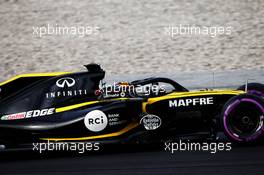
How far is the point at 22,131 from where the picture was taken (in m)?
8.21

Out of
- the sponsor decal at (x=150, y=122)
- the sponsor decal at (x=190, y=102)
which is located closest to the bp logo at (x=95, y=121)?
the sponsor decal at (x=150, y=122)

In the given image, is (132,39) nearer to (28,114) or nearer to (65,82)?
(65,82)

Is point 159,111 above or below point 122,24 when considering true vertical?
below

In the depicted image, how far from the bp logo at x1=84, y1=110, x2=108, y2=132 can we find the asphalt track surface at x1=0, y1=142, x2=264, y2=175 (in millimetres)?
358

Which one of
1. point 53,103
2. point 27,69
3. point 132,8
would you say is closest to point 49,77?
point 53,103

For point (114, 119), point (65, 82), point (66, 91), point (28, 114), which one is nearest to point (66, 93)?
point (66, 91)

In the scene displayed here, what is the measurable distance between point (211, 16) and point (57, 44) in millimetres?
4778

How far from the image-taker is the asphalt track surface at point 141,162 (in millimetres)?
6551

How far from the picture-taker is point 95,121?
8.15 m

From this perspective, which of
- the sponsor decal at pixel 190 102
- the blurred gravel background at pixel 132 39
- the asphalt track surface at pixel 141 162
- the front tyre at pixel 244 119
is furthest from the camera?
the blurred gravel background at pixel 132 39

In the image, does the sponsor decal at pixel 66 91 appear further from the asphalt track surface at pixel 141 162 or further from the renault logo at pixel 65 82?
the asphalt track surface at pixel 141 162

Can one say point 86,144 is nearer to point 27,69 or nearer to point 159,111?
point 159,111

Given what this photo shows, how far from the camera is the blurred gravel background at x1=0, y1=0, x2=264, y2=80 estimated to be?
16.8 meters

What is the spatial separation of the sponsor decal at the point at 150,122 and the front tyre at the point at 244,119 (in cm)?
88
